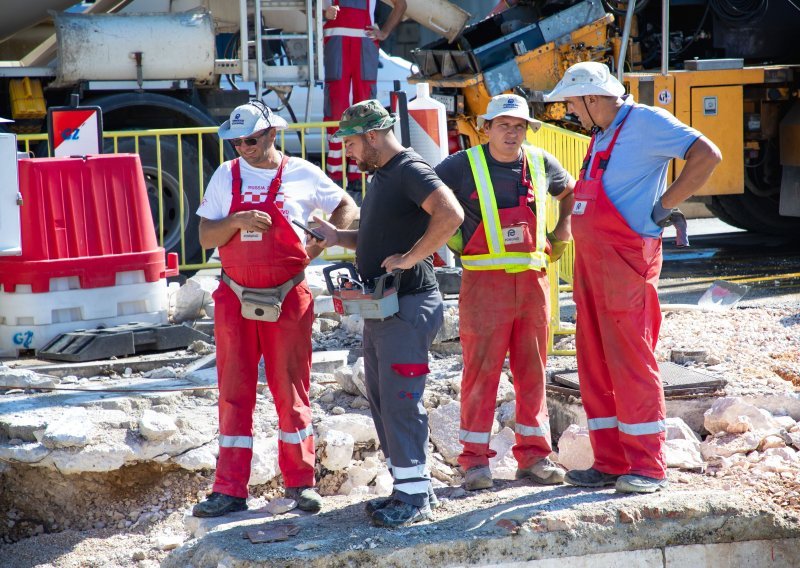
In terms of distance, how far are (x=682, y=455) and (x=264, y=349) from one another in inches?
79.6

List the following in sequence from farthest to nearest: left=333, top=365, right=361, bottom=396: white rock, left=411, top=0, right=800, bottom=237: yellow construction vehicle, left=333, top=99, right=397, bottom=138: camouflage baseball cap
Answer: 1. left=411, top=0, right=800, bottom=237: yellow construction vehicle
2. left=333, top=365, right=361, bottom=396: white rock
3. left=333, top=99, right=397, bottom=138: camouflage baseball cap

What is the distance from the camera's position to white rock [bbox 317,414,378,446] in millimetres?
5969

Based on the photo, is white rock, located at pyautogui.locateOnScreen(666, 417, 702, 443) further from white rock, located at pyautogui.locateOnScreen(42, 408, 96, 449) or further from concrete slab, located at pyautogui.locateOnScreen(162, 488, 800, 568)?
white rock, located at pyautogui.locateOnScreen(42, 408, 96, 449)

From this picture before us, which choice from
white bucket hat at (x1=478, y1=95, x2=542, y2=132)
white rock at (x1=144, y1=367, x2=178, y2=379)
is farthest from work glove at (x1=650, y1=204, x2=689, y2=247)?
white rock at (x1=144, y1=367, x2=178, y2=379)

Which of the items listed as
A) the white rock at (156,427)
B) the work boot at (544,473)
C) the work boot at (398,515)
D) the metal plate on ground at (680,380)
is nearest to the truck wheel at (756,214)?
the metal plate on ground at (680,380)

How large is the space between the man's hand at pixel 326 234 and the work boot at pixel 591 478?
1.49m

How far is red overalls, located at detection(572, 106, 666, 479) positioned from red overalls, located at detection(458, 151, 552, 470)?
31cm

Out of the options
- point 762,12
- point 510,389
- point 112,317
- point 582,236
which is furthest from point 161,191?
point 762,12

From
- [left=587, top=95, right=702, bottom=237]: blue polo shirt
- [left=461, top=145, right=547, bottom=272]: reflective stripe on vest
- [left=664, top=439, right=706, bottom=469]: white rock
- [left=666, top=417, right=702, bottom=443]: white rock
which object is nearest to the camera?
[left=587, top=95, right=702, bottom=237]: blue polo shirt

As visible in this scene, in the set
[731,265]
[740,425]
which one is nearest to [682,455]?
[740,425]

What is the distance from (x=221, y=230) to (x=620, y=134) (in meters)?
1.77

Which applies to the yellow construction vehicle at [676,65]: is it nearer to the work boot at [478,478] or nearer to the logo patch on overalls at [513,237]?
the logo patch on overalls at [513,237]

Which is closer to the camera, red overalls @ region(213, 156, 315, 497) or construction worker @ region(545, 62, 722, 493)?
construction worker @ region(545, 62, 722, 493)

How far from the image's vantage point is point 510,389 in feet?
20.9
